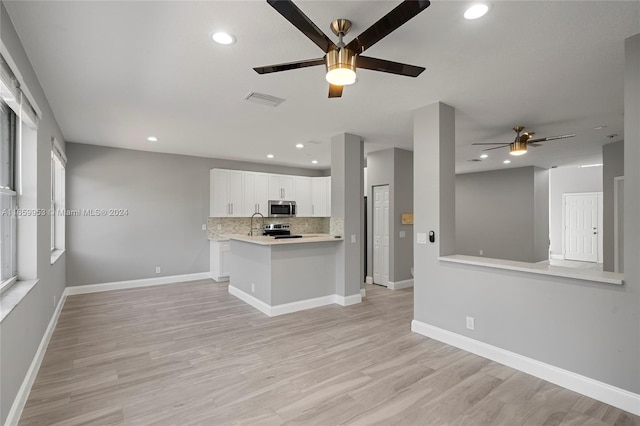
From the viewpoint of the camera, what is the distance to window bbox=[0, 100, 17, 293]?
2406 mm

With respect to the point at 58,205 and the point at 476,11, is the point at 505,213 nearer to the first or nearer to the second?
the point at 476,11

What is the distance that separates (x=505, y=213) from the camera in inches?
324

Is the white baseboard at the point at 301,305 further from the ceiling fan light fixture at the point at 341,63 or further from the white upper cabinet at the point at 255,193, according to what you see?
the ceiling fan light fixture at the point at 341,63

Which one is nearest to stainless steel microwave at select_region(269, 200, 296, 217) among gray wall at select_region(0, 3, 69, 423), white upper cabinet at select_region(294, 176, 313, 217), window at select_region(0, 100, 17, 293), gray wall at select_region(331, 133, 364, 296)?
white upper cabinet at select_region(294, 176, 313, 217)

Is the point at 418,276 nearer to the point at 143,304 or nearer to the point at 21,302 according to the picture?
the point at 21,302

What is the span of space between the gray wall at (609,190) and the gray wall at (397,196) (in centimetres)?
337

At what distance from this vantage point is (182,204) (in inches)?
259

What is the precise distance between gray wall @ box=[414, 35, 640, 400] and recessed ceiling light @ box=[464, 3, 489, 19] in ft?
4.11

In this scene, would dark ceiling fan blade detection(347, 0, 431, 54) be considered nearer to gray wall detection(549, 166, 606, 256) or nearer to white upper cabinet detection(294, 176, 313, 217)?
white upper cabinet detection(294, 176, 313, 217)

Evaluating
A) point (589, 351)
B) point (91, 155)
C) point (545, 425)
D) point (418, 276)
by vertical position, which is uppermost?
point (91, 155)

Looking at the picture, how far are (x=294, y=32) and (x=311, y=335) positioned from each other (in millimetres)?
3113

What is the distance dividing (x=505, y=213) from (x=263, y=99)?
7481 millimetres

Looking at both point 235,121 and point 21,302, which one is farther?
point 235,121

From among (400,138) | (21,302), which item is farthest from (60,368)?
(400,138)
